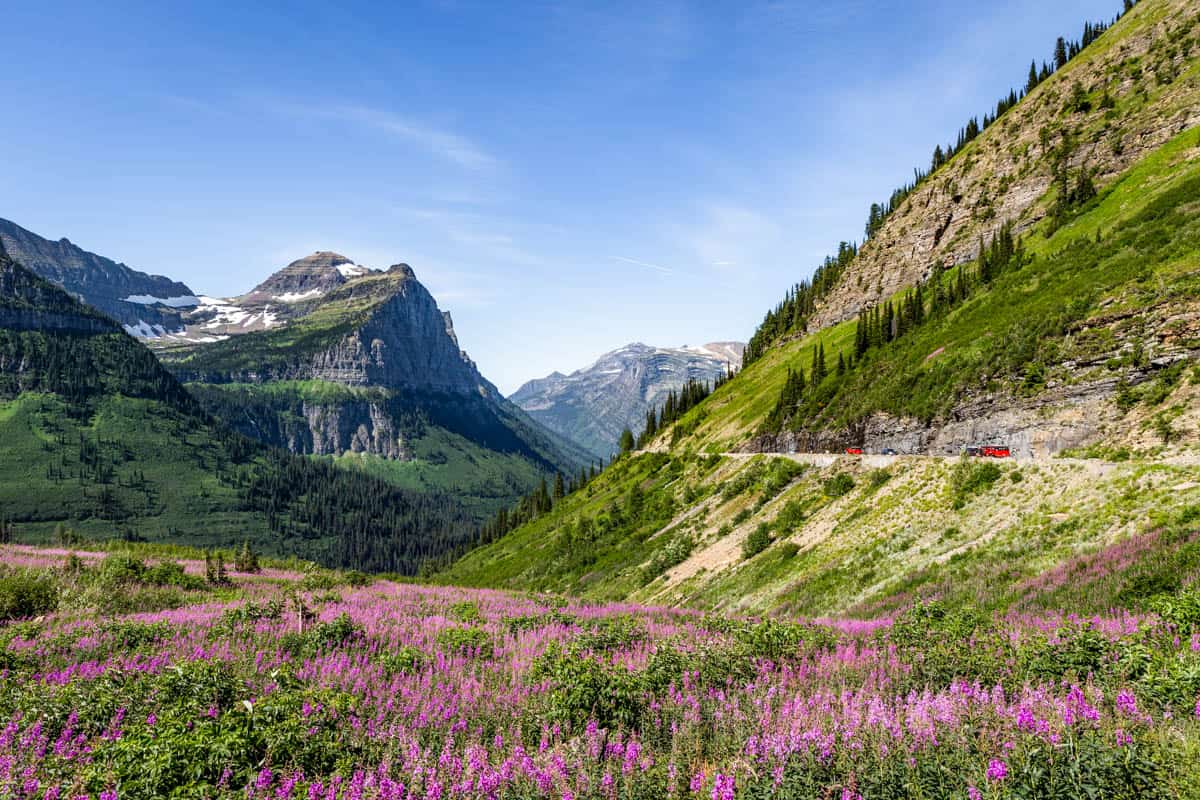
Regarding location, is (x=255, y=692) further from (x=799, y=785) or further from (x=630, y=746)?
(x=799, y=785)

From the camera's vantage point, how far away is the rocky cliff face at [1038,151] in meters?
83.6

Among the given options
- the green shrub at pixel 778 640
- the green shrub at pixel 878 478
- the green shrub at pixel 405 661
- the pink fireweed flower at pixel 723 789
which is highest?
the green shrub at pixel 878 478

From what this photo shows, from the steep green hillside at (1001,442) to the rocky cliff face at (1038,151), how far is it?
0.85 metres

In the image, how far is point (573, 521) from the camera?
11000cm

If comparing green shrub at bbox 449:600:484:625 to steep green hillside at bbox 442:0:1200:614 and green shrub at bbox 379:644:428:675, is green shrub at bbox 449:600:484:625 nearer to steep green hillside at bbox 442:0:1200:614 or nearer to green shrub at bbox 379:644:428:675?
green shrub at bbox 379:644:428:675

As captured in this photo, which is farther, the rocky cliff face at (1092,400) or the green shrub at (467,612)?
the rocky cliff face at (1092,400)

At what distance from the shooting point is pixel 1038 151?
105 m

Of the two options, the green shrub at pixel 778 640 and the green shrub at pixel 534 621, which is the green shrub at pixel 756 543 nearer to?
the green shrub at pixel 534 621

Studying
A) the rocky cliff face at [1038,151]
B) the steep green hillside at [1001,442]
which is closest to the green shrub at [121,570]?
the steep green hillside at [1001,442]

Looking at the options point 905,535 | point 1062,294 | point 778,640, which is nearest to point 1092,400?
point 905,535

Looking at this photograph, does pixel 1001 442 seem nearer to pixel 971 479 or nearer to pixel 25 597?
pixel 971 479

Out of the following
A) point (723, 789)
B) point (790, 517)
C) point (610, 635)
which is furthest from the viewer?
point (790, 517)

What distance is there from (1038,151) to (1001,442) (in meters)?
101

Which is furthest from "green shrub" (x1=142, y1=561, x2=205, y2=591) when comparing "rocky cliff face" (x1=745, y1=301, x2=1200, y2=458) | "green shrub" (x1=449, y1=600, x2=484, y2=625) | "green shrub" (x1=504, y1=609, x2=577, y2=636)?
"rocky cliff face" (x1=745, y1=301, x2=1200, y2=458)
